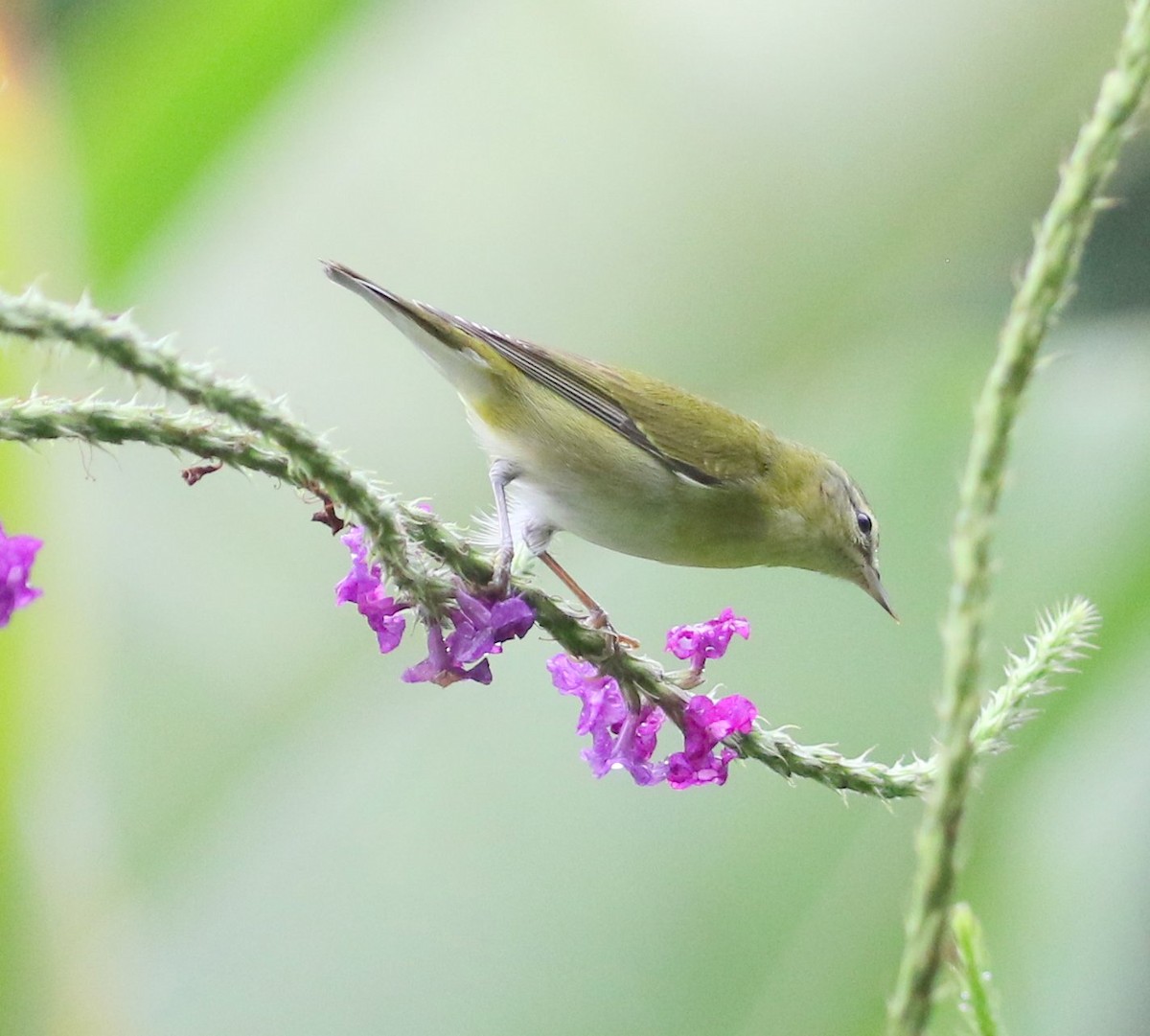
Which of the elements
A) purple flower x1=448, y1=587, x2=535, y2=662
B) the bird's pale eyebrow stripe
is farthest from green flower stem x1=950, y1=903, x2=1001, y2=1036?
the bird's pale eyebrow stripe

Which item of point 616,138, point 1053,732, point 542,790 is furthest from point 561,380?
point 616,138

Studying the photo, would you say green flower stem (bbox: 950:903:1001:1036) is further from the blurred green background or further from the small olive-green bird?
the blurred green background

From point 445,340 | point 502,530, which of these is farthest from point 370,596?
point 445,340

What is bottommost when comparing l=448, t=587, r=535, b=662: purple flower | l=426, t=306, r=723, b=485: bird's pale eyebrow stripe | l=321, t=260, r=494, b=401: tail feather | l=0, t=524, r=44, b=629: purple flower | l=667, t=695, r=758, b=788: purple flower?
l=0, t=524, r=44, b=629: purple flower

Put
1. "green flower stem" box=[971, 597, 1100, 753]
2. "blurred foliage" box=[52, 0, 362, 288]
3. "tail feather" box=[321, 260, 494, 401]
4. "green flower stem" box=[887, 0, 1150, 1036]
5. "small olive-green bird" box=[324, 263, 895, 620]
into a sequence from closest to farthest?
1. "green flower stem" box=[887, 0, 1150, 1036]
2. "green flower stem" box=[971, 597, 1100, 753]
3. "tail feather" box=[321, 260, 494, 401]
4. "small olive-green bird" box=[324, 263, 895, 620]
5. "blurred foliage" box=[52, 0, 362, 288]

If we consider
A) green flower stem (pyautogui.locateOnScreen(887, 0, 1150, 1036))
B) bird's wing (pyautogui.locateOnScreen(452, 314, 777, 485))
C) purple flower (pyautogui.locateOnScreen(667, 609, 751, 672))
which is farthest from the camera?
bird's wing (pyautogui.locateOnScreen(452, 314, 777, 485))

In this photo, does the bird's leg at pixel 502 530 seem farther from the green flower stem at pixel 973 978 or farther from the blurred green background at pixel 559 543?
the blurred green background at pixel 559 543

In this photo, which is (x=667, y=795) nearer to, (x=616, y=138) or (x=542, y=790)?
(x=542, y=790)

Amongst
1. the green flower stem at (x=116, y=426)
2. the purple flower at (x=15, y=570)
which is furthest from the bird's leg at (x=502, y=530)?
the purple flower at (x=15, y=570)
